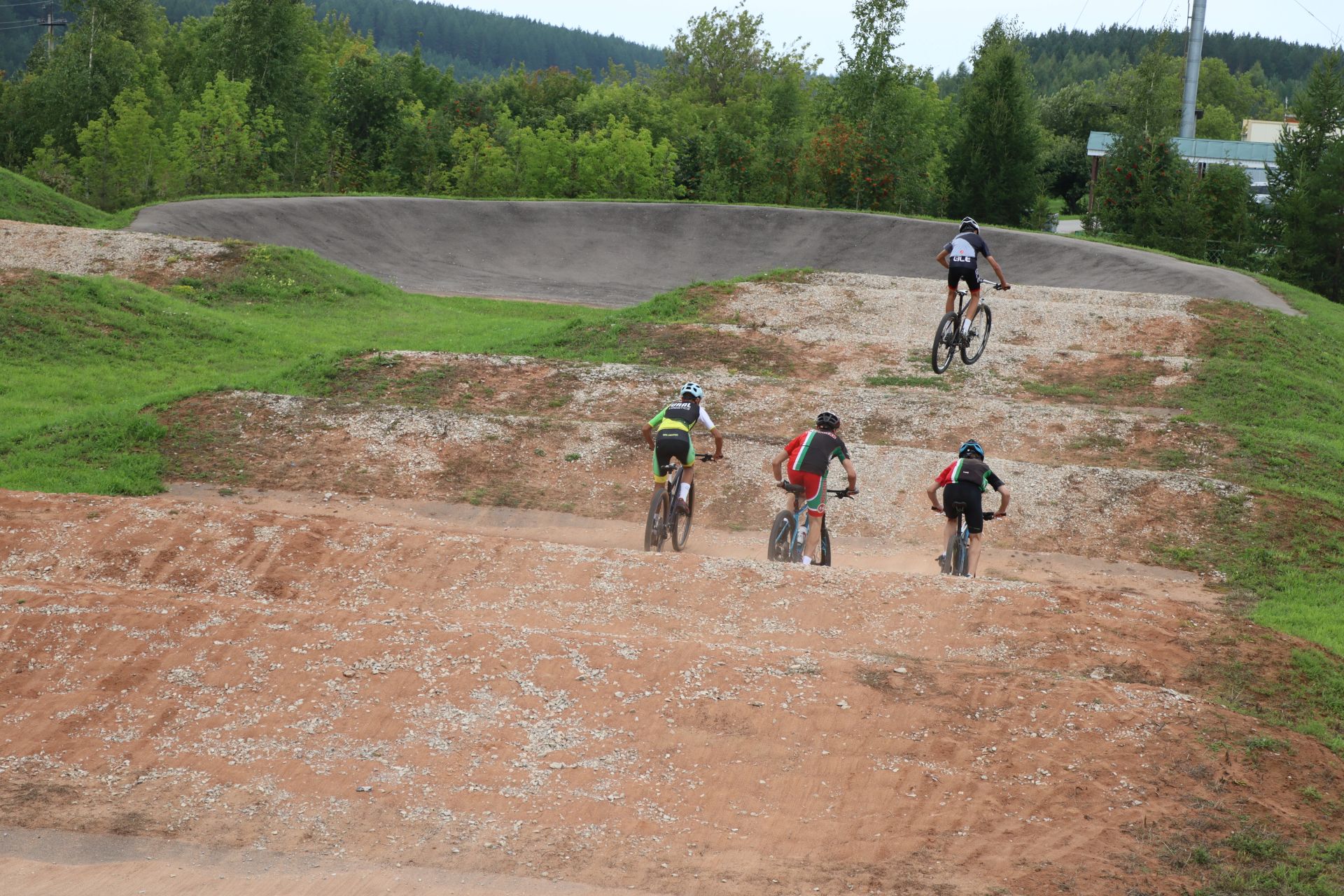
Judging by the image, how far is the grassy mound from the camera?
124 ft

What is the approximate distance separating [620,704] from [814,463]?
4.59 metres

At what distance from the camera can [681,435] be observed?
46.3 feet

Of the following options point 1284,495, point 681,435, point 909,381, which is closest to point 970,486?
point 681,435

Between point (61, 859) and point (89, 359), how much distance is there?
58.1 feet

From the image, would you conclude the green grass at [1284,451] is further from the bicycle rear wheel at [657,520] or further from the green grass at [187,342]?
the green grass at [187,342]

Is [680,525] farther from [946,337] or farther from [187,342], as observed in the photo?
[187,342]

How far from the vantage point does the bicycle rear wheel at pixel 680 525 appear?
14508mm

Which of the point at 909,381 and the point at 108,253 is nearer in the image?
the point at 909,381

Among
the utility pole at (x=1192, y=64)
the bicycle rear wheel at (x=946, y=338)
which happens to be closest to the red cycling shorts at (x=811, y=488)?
the bicycle rear wheel at (x=946, y=338)

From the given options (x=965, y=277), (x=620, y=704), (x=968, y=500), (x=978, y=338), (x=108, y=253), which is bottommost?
(x=620, y=704)

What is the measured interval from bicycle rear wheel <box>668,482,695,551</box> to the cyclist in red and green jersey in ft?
5.31

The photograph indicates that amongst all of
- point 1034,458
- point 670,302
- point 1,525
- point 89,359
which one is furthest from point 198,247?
point 1034,458

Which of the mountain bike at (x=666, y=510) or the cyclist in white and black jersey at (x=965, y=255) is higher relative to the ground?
the cyclist in white and black jersey at (x=965, y=255)

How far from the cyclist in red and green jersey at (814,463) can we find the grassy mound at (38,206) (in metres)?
32.7
